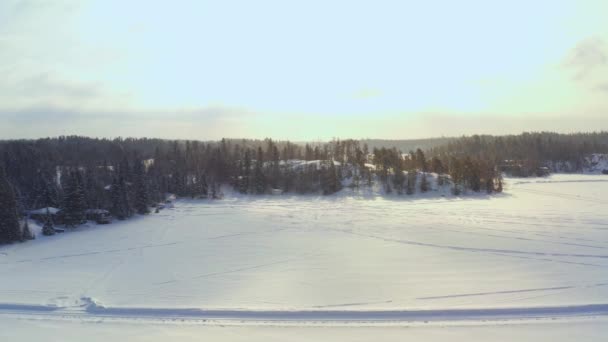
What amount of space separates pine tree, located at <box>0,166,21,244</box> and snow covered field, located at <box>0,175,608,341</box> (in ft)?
8.00

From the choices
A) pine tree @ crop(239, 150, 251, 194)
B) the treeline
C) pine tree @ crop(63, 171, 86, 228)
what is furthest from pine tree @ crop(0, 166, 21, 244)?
the treeline

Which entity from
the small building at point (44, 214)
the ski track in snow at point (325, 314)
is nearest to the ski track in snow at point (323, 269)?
the ski track in snow at point (325, 314)

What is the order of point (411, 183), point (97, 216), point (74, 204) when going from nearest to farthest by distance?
point (74, 204)
point (97, 216)
point (411, 183)

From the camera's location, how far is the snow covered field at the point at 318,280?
12.9 m

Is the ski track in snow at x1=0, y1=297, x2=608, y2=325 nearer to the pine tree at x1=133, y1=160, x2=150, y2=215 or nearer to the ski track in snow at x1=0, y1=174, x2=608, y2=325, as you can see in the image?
the ski track in snow at x1=0, y1=174, x2=608, y2=325

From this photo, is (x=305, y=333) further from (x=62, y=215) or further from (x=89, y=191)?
(x=89, y=191)

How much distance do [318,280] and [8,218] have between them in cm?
2667

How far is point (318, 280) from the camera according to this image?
58.8 feet

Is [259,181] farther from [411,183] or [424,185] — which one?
[424,185]

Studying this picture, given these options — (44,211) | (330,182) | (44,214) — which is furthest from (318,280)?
(330,182)

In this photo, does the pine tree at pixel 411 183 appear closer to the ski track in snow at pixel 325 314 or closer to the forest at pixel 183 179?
the forest at pixel 183 179

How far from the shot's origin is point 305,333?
12.4 m

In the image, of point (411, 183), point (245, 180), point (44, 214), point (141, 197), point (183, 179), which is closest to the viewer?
point (44, 214)

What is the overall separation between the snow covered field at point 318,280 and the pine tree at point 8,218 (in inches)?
96.0
